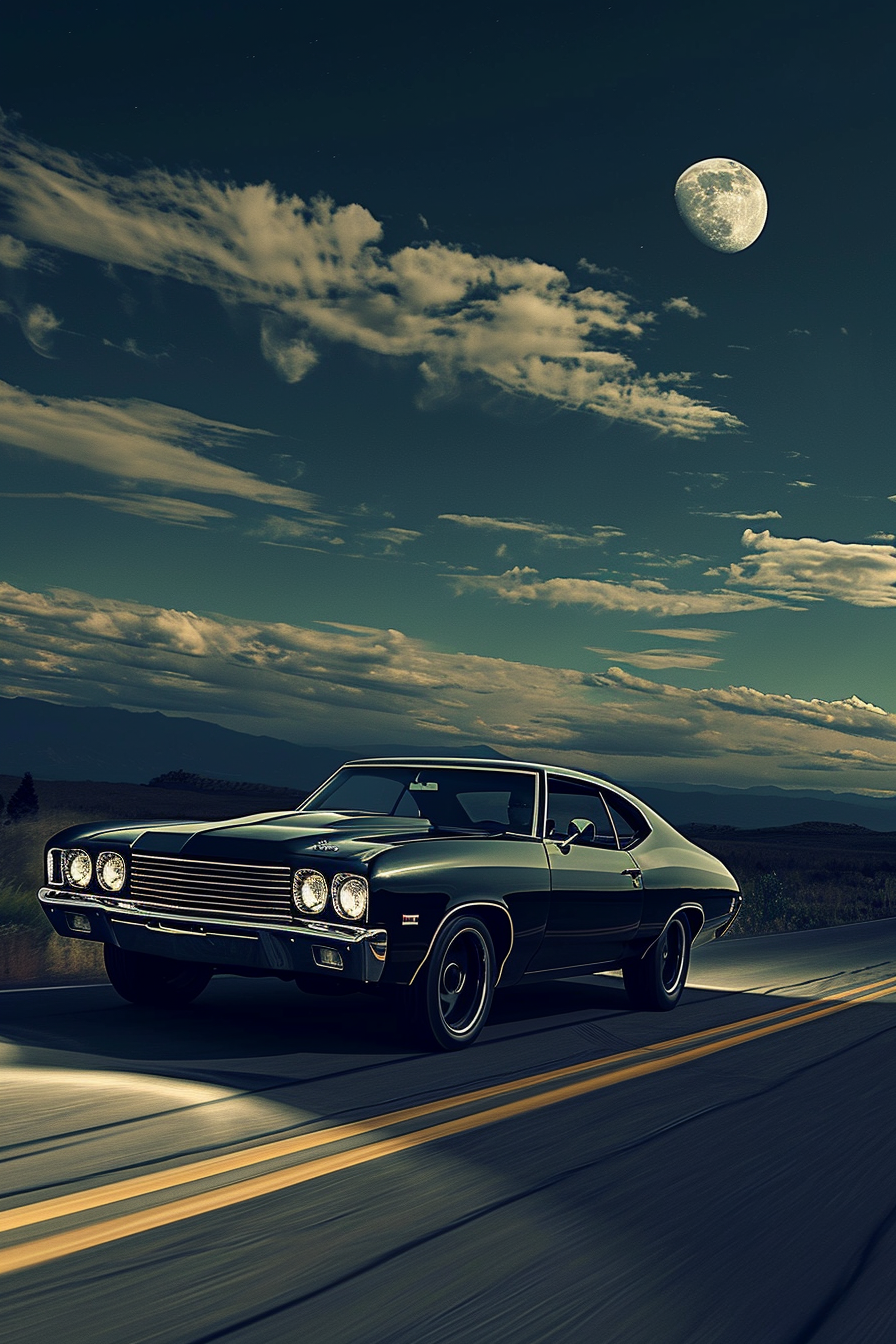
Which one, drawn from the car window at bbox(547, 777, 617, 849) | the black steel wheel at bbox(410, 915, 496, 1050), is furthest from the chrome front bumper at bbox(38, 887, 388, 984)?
the car window at bbox(547, 777, 617, 849)

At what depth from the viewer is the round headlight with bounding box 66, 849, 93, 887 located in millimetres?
8281

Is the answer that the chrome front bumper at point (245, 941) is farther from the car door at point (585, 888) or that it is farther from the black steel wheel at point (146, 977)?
the car door at point (585, 888)

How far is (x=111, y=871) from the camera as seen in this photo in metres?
8.10

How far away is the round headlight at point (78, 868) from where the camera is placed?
8281 mm

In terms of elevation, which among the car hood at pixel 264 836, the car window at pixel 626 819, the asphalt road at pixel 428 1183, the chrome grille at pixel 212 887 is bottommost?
the asphalt road at pixel 428 1183

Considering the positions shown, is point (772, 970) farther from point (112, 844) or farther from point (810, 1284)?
point (810, 1284)

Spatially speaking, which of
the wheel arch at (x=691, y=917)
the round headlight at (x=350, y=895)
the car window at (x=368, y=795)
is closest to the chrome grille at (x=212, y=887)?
the round headlight at (x=350, y=895)

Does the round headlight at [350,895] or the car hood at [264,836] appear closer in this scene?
the round headlight at [350,895]

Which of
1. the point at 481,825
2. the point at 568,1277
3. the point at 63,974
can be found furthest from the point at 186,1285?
the point at 63,974

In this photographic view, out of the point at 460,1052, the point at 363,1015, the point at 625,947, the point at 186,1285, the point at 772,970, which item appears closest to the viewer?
the point at 186,1285

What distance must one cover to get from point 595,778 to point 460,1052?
2843 mm

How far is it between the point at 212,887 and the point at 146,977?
59.8 inches

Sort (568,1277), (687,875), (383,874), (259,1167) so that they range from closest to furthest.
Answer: (568,1277) → (259,1167) → (383,874) → (687,875)

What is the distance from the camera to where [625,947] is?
956 centimetres
